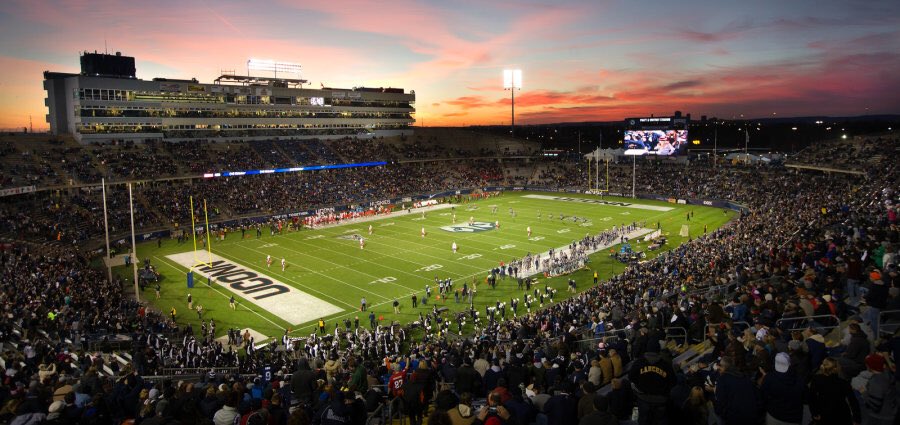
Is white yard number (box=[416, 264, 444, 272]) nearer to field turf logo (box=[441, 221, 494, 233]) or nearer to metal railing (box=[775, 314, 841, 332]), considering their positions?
field turf logo (box=[441, 221, 494, 233])

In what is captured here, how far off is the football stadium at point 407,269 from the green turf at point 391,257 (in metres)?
0.27

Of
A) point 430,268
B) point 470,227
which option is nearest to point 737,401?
point 430,268

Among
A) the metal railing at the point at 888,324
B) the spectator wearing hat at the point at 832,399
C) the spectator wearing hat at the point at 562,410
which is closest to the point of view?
the spectator wearing hat at the point at 832,399

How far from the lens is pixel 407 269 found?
3575cm

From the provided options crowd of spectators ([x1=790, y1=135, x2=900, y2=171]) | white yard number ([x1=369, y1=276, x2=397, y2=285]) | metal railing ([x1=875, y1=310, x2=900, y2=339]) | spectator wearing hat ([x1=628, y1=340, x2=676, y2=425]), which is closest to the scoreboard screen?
crowd of spectators ([x1=790, y1=135, x2=900, y2=171])

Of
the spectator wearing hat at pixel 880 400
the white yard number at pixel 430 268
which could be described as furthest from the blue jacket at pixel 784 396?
the white yard number at pixel 430 268

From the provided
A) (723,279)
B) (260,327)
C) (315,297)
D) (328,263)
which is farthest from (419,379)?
(328,263)

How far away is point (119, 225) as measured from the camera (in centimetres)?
4547

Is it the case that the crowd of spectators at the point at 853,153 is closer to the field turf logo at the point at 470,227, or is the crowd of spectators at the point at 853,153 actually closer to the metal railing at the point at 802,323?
the field turf logo at the point at 470,227

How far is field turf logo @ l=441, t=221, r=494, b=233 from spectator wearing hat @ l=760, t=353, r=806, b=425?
41.9 metres

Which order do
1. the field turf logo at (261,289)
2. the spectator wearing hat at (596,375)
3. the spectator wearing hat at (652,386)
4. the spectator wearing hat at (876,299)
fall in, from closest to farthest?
the spectator wearing hat at (652,386) < the spectator wearing hat at (596,375) < the spectator wearing hat at (876,299) < the field turf logo at (261,289)

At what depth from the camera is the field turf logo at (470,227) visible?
4838 centimetres

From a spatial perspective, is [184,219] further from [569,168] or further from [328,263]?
[569,168]

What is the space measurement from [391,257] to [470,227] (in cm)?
1239
